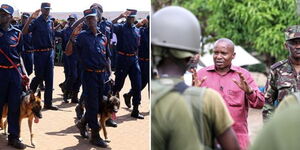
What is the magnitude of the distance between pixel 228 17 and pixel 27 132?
8.98 meters

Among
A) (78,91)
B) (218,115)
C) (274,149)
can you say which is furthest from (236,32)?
(274,149)

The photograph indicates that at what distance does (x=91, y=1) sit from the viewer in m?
5.07

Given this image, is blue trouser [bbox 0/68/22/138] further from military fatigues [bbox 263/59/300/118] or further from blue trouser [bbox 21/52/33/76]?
military fatigues [bbox 263/59/300/118]

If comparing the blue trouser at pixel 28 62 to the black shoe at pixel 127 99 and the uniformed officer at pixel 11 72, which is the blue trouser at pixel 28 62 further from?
the black shoe at pixel 127 99

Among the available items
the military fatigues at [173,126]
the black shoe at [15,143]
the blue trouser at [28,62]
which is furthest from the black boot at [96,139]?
the military fatigues at [173,126]

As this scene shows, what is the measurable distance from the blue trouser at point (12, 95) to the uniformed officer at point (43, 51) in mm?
148

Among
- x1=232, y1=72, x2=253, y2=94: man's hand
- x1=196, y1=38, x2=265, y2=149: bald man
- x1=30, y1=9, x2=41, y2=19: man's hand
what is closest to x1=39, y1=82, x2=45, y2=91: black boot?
x1=30, y1=9, x2=41, y2=19: man's hand

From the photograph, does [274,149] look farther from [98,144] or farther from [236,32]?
[236,32]

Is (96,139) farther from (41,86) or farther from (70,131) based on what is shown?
(41,86)

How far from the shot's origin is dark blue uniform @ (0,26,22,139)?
5324mm

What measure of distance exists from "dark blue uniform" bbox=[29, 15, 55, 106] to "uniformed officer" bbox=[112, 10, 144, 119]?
0.61 metres

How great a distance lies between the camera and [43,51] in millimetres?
5602

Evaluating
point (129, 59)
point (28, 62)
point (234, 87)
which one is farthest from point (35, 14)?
point (234, 87)

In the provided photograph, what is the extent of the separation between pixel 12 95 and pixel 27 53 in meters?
0.40
